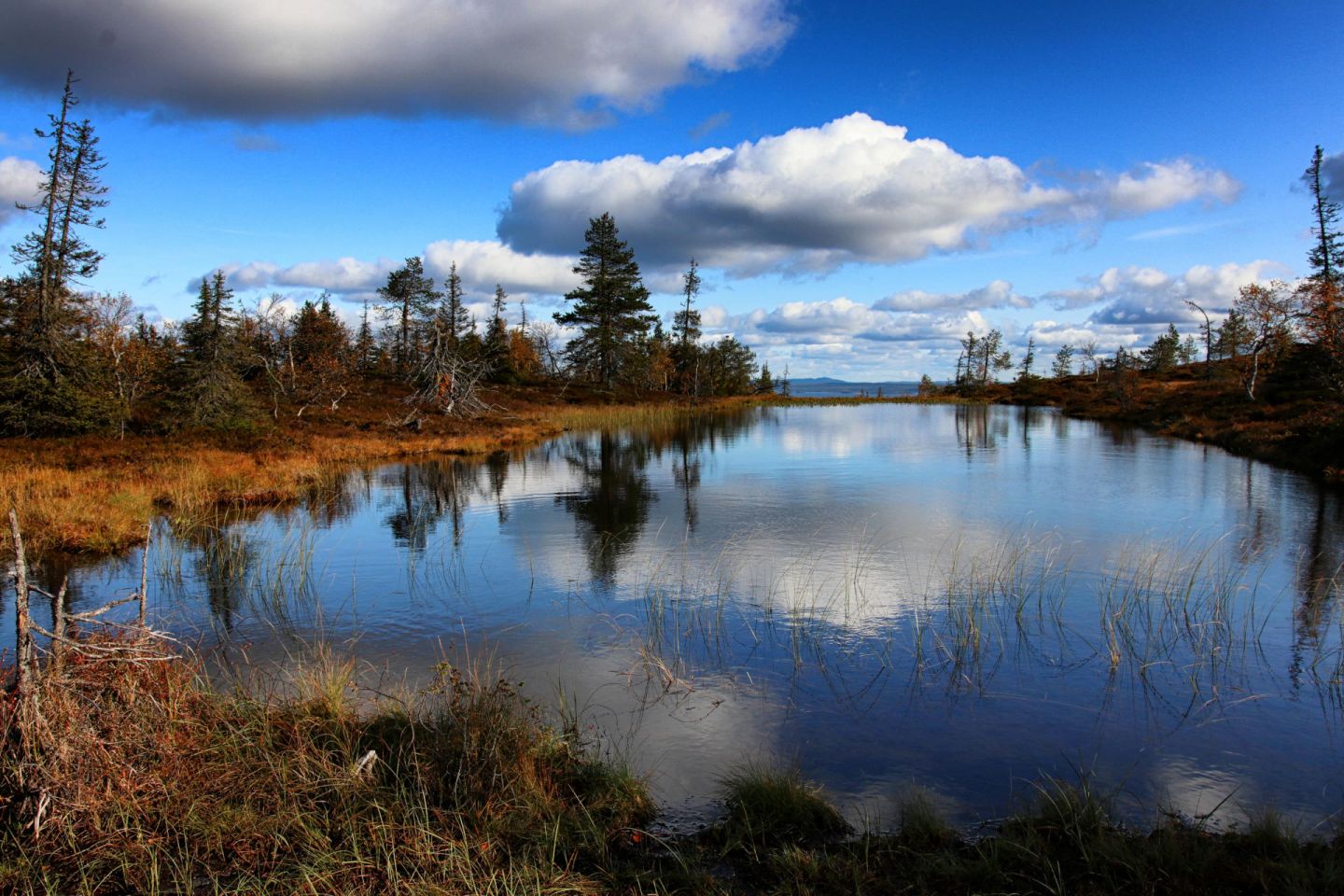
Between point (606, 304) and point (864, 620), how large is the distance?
63.3m

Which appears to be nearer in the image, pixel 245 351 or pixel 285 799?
pixel 285 799

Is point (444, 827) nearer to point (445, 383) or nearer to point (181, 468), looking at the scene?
point (181, 468)

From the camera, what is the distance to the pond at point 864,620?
7398 mm

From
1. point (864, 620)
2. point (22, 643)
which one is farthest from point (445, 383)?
point (22, 643)

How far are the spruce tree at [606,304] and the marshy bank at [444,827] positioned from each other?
219 ft

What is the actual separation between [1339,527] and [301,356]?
188 ft

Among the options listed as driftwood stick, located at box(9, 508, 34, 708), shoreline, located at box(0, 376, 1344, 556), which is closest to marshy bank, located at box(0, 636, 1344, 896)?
driftwood stick, located at box(9, 508, 34, 708)

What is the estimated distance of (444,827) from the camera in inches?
215

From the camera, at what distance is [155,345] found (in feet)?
160

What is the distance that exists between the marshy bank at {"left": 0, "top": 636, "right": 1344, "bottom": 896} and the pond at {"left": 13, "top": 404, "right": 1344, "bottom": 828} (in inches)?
24.7

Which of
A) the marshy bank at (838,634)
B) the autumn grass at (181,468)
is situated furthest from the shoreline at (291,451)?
the marshy bank at (838,634)

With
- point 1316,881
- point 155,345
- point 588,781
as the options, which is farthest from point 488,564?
point 155,345

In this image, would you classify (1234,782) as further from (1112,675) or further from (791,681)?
(791,681)

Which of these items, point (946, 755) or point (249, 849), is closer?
point (249, 849)
